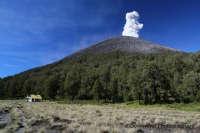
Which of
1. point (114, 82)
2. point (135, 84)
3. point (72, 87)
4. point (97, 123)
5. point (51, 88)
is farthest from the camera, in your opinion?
Answer: point (51, 88)

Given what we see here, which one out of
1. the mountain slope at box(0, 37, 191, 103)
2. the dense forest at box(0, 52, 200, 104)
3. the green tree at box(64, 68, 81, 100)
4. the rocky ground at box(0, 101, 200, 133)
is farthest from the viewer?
the green tree at box(64, 68, 81, 100)

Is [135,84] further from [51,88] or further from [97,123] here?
[97,123]

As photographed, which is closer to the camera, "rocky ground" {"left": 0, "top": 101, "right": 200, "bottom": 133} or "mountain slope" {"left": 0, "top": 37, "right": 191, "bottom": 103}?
"rocky ground" {"left": 0, "top": 101, "right": 200, "bottom": 133}

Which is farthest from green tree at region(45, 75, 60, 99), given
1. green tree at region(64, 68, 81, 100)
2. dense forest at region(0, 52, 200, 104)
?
green tree at region(64, 68, 81, 100)

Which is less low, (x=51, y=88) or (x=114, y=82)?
(x=114, y=82)

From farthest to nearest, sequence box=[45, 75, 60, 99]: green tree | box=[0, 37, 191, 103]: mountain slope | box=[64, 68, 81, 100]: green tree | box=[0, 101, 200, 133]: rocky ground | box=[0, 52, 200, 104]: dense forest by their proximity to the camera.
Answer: box=[45, 75, 60, 99]: green tree
box=[64, 68, 81, 100]: green tree
box=[0, 37, 191, 103]: mountain slope
box=[0, 52, 200, 104]: dense forest
box=[0, 101, 200, 133]: rocky ground

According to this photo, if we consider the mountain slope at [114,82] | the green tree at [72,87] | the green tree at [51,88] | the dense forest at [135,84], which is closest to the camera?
the dense forest at [135,84]

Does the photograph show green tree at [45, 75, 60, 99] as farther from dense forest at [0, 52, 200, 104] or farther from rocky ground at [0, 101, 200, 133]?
rocky ground at [0, 101, 200, 133]

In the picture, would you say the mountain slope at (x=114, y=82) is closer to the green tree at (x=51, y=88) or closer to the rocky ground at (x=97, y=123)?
the green tree at (x=51, y=88)

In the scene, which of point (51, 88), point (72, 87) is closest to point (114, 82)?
point (72, 87)

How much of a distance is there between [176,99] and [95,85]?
36530 mm

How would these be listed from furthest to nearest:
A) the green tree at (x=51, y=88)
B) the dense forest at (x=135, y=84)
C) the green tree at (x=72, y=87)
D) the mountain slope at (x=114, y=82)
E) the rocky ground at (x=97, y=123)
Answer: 1. the green tree at (x=51, y=88)
2. the green tree at (x=72, y=87)
3. the mountain slope at (x=114, y=82)
4. the dense forest at (x=135, y=84)
5. the rocky ground at (x=97, y=123)

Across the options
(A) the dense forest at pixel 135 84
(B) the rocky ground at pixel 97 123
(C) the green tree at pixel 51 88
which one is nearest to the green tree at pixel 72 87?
(A) the dense forest at pixel 135 84

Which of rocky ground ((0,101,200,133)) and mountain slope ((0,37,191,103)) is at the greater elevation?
mountain slope ((0,37,191,103))
